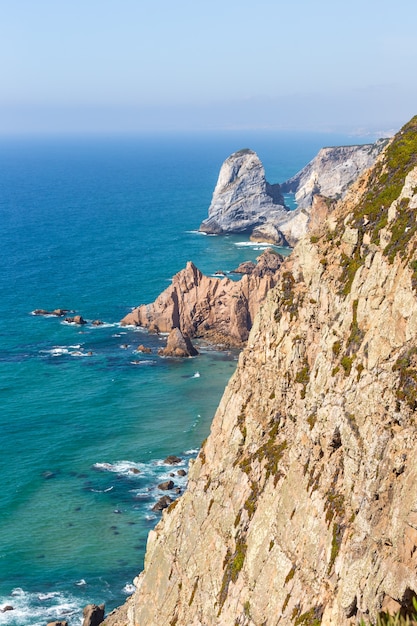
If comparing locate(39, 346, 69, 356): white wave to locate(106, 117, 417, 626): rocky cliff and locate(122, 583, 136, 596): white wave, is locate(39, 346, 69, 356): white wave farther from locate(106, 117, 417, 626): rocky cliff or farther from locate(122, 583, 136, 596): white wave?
locate(106, 117, 417, 626): rocky cliff

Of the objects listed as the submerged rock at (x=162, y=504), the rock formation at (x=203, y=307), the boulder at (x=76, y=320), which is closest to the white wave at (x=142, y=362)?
the rock formation at (x=203, y=307)

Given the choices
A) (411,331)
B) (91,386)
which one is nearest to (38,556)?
(91,386)

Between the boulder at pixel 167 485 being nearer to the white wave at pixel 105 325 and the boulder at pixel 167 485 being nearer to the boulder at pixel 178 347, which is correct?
the boulder at pixel 178 347

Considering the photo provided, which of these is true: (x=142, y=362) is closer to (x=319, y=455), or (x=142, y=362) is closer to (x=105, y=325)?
(x=105, y=325)

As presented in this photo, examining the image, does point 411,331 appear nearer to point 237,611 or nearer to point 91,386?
point 237,611

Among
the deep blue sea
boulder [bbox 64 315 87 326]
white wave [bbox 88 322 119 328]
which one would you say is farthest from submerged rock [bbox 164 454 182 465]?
boulder [bbox 64 315 87 326]

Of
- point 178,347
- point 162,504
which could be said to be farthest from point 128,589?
point 178,347
